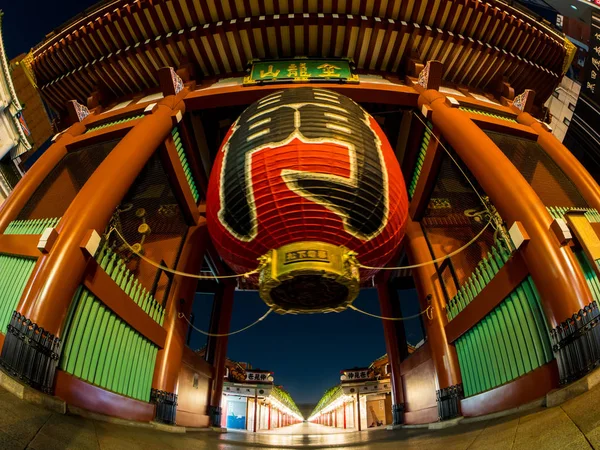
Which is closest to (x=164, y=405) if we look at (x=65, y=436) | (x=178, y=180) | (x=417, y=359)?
(x=65, y=436)

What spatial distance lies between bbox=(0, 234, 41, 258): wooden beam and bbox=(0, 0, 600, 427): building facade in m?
0.04

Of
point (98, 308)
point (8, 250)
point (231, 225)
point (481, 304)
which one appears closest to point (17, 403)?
point (98, 308)

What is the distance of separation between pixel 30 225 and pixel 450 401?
7.90m

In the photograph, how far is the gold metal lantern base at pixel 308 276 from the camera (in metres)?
2.68

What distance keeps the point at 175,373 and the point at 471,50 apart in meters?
9.50

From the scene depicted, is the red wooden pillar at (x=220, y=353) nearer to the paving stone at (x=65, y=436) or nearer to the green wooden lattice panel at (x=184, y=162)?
the green wooden lattice panel at (x=184, y=162)

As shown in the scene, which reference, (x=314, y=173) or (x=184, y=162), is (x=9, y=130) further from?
(x=314, y=173)

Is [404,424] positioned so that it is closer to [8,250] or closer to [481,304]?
[481,304]

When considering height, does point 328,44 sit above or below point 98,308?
above

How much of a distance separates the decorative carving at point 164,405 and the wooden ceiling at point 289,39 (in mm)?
6856

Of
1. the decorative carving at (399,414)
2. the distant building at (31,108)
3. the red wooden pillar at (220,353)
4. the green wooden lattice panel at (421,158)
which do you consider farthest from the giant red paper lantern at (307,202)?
the distant building at (31,108)

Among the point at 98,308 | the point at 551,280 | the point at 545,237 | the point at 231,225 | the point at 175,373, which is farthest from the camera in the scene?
the point at 175,373

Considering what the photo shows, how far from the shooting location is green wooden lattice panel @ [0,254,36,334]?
4.24 m

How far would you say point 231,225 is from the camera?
9.96 feet
